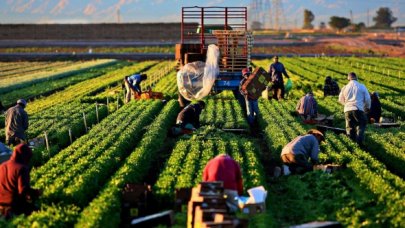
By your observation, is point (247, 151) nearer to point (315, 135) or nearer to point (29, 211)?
point (315, 135)

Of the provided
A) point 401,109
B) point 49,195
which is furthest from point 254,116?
point 49,195

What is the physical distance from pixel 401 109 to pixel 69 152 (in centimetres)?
1369

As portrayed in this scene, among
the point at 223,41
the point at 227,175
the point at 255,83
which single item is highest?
the point at 223,41

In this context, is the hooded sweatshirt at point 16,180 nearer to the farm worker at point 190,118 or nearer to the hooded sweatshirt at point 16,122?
the hooded sweatshirt at point 16,122

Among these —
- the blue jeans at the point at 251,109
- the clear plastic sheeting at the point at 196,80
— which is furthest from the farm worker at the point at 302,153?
the clear plastic sheeting at the point at 196,80

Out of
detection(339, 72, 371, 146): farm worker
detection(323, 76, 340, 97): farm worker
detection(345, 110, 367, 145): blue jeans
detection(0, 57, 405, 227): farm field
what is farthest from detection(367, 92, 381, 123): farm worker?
detection(323, 76, 340, 97): farm worker

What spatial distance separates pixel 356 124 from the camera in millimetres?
19438

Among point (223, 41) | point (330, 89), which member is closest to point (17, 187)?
point (223, 41)

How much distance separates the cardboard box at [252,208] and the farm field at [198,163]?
166 mm

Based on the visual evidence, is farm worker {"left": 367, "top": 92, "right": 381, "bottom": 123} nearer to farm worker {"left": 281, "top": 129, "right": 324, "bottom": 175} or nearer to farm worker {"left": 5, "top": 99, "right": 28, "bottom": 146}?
farm worker {"left": 281, "top": 129, "right": 324, "bottom": 175}

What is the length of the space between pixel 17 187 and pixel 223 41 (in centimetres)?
1659

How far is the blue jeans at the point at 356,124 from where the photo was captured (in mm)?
19078

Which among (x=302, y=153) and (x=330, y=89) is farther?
(x=330, y=89)

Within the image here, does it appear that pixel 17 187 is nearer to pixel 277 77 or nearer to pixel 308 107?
pixel 308 107
